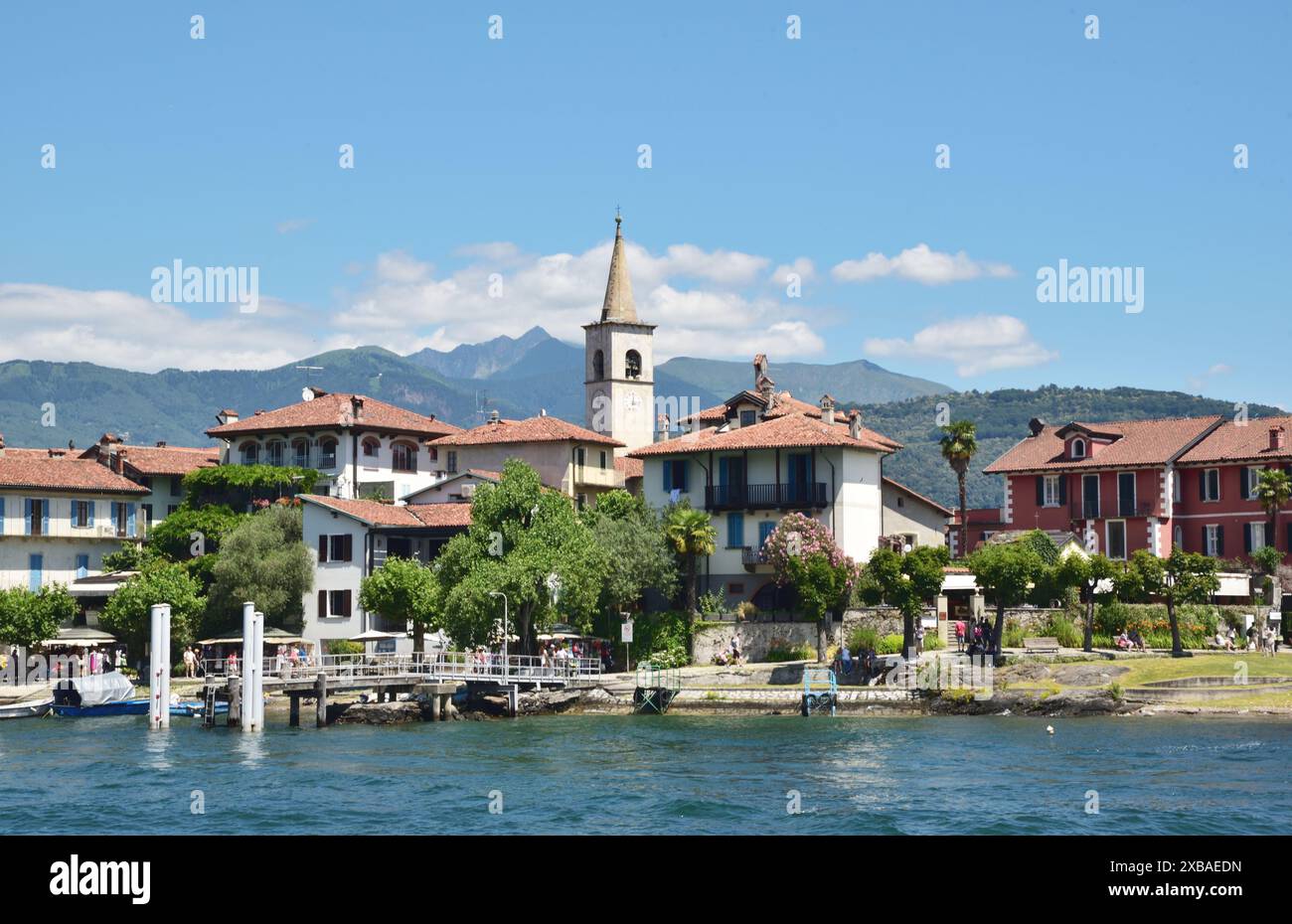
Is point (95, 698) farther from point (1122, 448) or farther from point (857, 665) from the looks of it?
point (1122, 448)

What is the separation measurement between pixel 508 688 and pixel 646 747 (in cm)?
1392

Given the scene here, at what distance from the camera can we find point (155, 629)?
178ft

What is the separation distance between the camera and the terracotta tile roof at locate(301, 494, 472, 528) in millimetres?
70375

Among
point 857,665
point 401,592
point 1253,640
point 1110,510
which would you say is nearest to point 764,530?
point 857,665

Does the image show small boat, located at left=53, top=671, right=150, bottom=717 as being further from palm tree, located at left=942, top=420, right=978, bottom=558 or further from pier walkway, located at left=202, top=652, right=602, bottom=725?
palm tree, located at left=942, top=420, right=978, bottom=558

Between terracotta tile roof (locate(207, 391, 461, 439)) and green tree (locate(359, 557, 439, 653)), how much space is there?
18.1 metres

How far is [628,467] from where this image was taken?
3280 inches

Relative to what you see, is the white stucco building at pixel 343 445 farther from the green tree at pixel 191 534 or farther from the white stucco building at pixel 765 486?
the white stucco building at pixel 765 486

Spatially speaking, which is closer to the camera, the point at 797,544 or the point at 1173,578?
the point at 1173,578

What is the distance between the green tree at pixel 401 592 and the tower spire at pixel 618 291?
30.9m

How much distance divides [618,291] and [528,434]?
16.6 metres

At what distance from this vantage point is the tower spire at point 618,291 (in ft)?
301

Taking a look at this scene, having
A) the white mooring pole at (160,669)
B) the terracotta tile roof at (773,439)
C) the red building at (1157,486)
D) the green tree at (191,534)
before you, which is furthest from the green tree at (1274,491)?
the green tree at (191,534)
